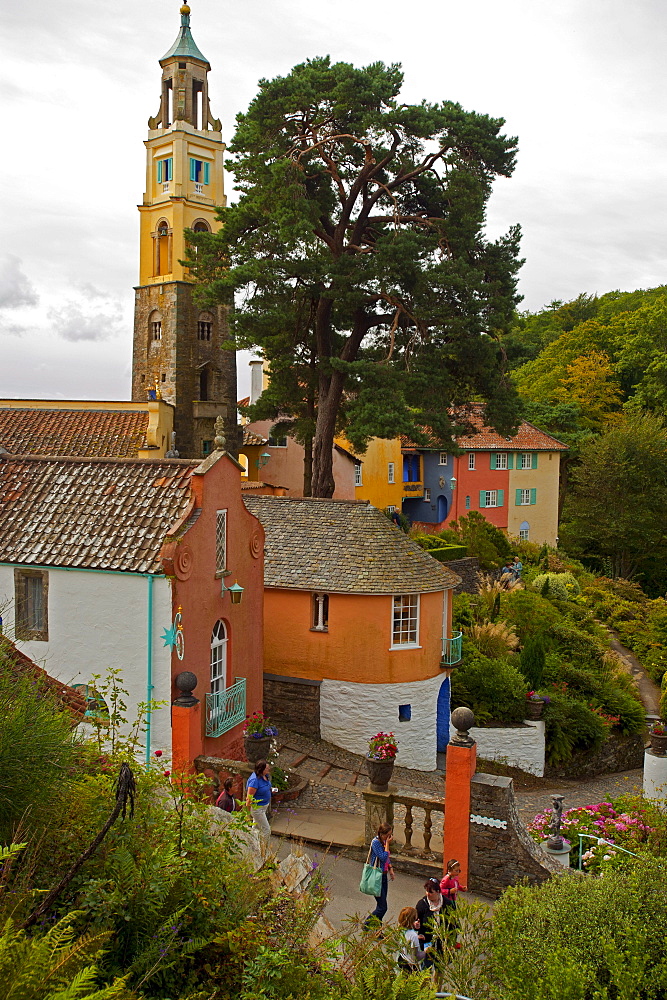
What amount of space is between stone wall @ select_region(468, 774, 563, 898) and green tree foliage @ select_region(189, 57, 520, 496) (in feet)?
46.5

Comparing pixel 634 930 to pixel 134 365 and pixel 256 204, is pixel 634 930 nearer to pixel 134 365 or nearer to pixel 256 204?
pixel 256 204

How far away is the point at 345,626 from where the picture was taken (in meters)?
19.6

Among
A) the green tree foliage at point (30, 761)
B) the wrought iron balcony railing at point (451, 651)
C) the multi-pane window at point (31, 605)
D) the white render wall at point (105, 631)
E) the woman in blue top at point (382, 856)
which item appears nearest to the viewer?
the green tree foliage at point (30, 761)

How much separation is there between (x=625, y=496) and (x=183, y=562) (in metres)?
35.6

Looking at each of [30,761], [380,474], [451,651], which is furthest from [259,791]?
[380,474]

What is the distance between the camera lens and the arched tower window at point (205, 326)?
42344mm

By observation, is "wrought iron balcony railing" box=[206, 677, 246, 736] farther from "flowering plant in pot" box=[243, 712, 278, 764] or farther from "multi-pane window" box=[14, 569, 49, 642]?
"multi-pane window" box=[14, 569, 49, 642]

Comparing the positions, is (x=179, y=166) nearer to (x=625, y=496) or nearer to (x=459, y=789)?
(x=625, y=496)

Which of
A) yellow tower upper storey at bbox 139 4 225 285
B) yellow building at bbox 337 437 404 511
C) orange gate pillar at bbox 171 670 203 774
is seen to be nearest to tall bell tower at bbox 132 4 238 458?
yellow tower upper storey at bbox 139 4 225 285

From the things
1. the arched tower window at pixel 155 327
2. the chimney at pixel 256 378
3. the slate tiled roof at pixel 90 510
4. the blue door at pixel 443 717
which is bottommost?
the blue door at pixel 443 717

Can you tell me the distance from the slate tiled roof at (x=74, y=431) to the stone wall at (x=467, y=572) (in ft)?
43.2

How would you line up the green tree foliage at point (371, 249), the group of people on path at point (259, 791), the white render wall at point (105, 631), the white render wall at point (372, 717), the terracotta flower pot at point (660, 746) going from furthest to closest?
the green tree foliage at point (371, 249) < the white render wall at point (372, 717) < the terracotta flower pot at point (660, 746) < the white render wall at point (105, 631) < the group of people on path at point (259, 791)

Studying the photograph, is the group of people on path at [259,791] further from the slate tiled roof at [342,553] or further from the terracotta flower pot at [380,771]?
the slate tiled roof at [342,553]

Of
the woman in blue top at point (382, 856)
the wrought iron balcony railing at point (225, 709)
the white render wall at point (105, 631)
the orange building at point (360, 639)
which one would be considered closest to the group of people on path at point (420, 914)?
the woman in blue top at point (382, 856)
